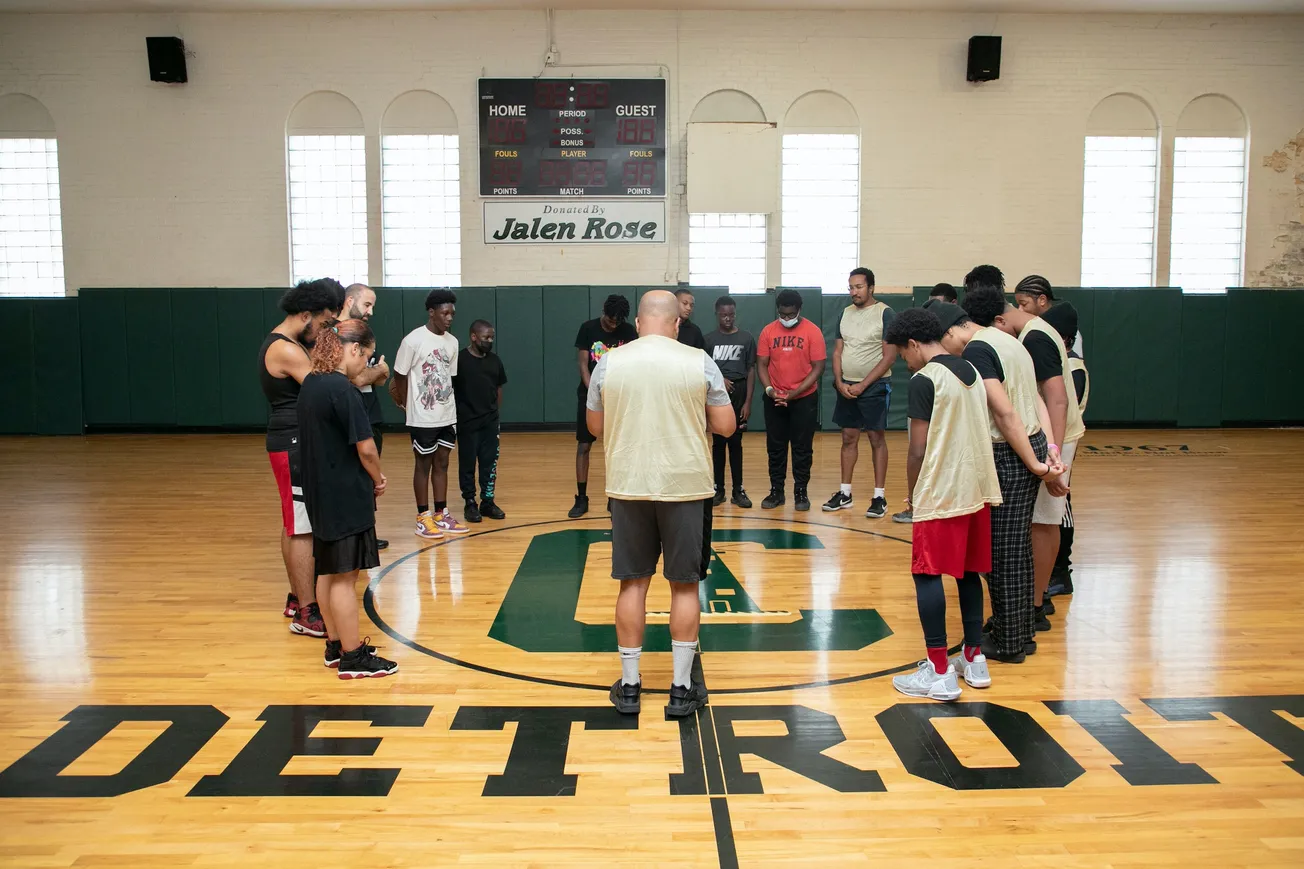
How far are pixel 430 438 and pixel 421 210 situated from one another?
7554 millimetres

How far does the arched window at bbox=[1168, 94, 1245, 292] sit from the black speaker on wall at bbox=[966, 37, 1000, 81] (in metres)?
2.88

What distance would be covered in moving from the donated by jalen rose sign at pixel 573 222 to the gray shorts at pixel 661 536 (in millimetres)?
10180

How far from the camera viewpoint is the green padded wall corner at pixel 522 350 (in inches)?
536

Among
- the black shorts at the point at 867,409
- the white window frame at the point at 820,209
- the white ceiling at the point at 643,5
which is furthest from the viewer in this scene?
the white window frame at the point at 820,209

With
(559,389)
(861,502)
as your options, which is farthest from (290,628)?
(559,389)

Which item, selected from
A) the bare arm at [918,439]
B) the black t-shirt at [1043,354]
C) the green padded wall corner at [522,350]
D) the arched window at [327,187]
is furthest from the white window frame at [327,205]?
the bare arm at [918,439]

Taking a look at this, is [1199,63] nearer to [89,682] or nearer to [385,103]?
[385,103]

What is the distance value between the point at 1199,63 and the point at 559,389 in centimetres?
983

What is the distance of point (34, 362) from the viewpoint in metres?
13.6

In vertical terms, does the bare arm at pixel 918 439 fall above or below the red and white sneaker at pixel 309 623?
above

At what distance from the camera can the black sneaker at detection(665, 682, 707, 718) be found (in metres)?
4.05

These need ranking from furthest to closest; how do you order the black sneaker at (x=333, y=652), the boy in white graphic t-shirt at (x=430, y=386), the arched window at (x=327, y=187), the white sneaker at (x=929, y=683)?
the arched window at (x=327, y=187)
the boy in white graphic t-shirt at (x=430, y=386)
the black sneaker at (x=333, y=652)
the white sneaker at (x=929, y=683)

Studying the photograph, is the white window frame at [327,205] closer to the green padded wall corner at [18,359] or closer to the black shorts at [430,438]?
the green padded wall corner at [18,359]

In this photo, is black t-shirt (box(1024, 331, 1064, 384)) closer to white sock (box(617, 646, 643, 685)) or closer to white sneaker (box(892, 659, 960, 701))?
white sneaker (box(892, 659, 960, 701))
